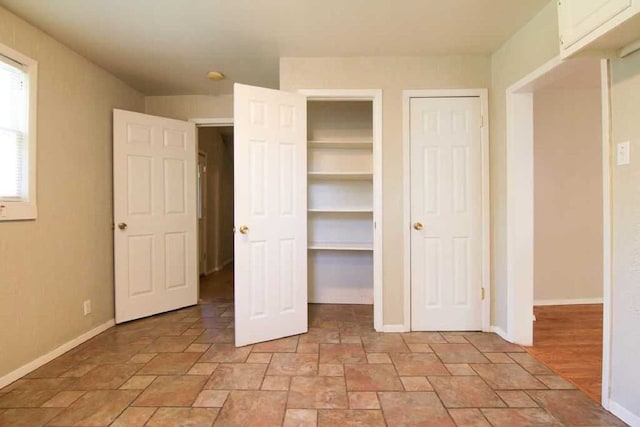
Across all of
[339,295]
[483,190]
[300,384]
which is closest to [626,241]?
[483,190]

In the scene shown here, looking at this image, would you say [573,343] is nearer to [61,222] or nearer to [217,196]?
[61,222]

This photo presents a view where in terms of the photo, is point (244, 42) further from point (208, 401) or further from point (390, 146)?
point (208, 401)

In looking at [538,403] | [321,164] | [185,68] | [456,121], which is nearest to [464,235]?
[456,121]

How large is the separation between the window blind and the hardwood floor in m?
3.75

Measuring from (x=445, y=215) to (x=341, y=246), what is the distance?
3.46 ft

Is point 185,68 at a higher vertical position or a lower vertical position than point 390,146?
higher

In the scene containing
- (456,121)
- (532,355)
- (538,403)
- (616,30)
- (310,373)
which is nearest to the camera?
(616,30)

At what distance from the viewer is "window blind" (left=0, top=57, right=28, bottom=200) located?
1965 mm

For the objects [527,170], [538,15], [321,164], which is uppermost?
[538,15]

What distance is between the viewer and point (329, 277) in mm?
3500

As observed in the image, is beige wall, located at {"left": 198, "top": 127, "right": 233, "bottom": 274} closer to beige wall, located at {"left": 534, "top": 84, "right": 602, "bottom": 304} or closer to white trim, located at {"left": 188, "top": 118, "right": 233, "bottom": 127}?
white trim, located at {"left": 188, "top": 118, "right": 233, "bottom": 127}

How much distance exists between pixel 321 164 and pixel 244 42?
1.42 m

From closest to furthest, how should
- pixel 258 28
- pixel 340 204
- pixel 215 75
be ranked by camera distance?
1. pixel 258 28
2. pixel 215 75
3. pixel 340 204

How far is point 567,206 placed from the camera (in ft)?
10.9
